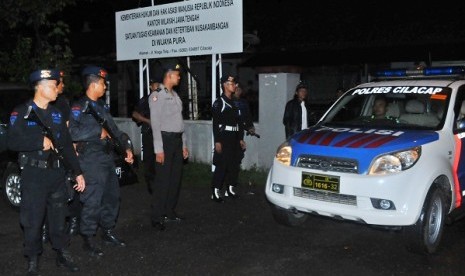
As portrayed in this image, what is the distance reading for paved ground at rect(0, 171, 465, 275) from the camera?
4934 millimetres

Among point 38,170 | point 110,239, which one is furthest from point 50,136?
point 110,239

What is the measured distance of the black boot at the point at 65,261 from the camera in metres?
4.93

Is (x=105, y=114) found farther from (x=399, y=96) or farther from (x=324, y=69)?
(x=324, y=69)

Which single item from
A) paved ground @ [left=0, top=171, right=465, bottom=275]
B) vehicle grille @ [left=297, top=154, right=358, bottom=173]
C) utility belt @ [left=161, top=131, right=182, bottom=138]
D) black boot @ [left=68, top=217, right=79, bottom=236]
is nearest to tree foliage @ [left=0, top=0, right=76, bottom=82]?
paved ground @ [left=0, top=171, right=465, bottom=275]

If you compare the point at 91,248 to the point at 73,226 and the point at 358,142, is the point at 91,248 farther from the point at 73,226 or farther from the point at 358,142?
the point at 358,142

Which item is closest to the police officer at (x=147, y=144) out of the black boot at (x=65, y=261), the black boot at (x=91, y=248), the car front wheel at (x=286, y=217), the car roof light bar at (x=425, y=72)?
the car front wheel at (x=286, y=217)

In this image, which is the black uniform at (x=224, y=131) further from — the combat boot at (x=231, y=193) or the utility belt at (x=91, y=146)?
the utility belt at (x=91, y=146)

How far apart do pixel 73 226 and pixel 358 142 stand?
11.0 ft

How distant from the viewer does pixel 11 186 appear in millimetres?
7480

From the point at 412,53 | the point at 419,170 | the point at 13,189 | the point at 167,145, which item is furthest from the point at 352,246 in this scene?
the point at 412,53

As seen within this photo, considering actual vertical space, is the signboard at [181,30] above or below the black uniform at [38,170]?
above

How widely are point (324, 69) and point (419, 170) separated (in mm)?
12665

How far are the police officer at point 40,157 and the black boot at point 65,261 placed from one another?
0.25 meters

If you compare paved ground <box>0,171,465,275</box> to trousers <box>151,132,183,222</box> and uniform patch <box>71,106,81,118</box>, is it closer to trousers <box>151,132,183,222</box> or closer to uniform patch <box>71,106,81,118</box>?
trousers <box>151,132,183,222</box>
